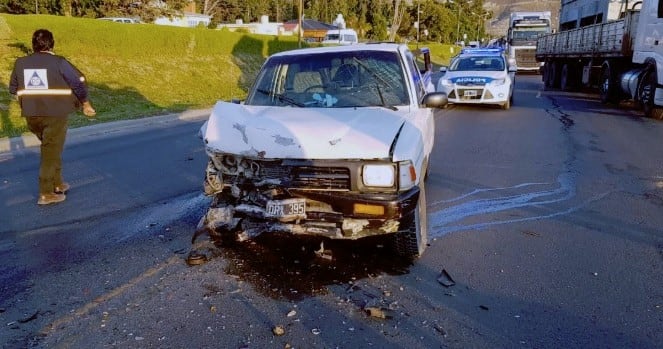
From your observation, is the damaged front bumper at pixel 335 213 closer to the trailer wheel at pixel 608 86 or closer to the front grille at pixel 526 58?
the trailer wheel at pixel 608 86

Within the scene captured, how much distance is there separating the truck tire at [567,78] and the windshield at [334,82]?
20.1 metres

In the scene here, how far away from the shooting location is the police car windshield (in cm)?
1692

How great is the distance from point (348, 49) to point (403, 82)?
74cm

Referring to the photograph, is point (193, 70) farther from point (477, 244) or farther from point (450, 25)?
point (450, 25)

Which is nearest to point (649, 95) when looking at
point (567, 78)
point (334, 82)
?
point (567, 78)

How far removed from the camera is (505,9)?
180 meters

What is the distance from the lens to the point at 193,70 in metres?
25.4

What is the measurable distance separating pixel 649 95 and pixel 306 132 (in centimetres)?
1278

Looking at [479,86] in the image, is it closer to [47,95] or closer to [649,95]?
[649,95]

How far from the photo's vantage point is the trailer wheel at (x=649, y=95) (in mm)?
13844

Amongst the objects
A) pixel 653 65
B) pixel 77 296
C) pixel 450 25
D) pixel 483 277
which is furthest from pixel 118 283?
pixel 450 25

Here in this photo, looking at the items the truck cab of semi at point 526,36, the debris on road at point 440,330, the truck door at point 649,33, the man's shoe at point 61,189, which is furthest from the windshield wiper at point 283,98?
the truck cab of semi at point 526,36

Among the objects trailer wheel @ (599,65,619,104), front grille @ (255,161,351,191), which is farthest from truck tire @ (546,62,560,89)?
front grille @ (255,161,351,191)

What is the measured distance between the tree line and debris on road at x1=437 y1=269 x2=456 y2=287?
41.0 m
